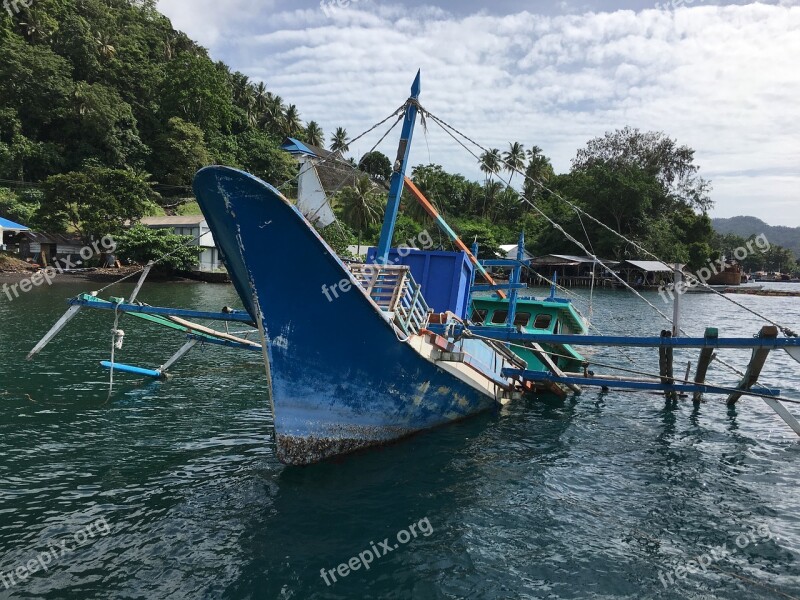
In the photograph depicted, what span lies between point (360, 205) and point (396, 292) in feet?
165

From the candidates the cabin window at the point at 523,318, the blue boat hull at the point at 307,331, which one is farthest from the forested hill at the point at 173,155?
the blue boat hull at the point at 307,331

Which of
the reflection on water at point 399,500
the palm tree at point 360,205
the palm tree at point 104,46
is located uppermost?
the palm tree at point 104,46

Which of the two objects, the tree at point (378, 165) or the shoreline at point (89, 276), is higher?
the tree at point (378, 165)

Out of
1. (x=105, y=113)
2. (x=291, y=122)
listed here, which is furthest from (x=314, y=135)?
(x=105, y=113)

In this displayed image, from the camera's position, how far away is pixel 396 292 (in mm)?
10367

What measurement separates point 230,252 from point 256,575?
4898 mm

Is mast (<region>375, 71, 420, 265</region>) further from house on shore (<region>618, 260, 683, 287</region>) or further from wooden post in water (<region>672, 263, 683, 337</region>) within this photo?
house on shore (<region>618, 260, 683, 287</region>)

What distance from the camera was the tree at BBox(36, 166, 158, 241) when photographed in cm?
4909

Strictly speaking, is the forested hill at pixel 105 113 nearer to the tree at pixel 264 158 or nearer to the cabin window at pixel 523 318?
the tree at pixel 264 158

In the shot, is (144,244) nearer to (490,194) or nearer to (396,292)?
(396,292)

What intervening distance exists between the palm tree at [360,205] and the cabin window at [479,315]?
41340 millimetres

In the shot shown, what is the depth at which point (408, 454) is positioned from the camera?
414 inches

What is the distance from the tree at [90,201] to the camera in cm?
4909

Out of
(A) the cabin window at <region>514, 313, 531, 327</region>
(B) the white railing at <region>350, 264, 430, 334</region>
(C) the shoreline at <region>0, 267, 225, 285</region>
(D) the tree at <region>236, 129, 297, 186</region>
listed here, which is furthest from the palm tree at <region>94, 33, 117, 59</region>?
(B) the white railing at <region>350, 264, 430, 334</region>
